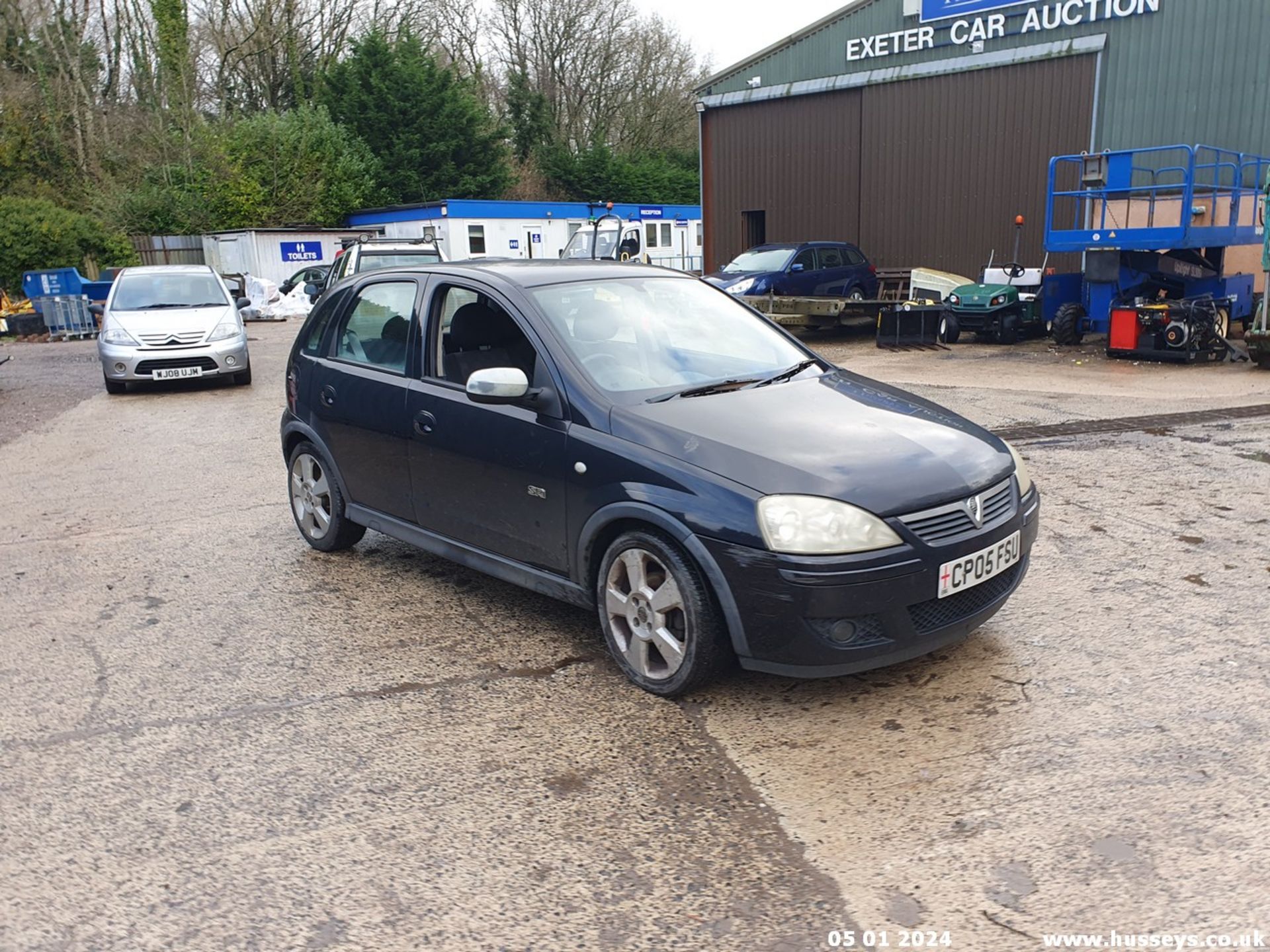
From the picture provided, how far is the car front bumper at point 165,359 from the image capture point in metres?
13.1

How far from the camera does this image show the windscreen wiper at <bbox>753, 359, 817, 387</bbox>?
15.1 feet

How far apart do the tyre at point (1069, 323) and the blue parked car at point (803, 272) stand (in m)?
3.98

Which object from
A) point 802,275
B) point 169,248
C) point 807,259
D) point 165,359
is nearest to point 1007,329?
point 802,275

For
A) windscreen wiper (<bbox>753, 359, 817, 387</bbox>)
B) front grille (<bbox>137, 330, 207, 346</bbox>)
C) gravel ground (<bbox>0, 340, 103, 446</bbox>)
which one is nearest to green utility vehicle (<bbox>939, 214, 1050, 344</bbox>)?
front grille (<bbox>137, 330, 207, 346</bbox>)

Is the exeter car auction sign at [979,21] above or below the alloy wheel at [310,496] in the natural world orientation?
above

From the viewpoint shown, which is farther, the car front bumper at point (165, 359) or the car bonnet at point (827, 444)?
the car front bumper at point (165, 359)

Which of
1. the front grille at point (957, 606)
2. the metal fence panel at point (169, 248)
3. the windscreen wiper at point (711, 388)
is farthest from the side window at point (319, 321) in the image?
the metal fence panel at point (169, 248)

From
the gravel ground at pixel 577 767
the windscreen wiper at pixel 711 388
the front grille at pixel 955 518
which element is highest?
the windscreen wiper at pixel 711 388

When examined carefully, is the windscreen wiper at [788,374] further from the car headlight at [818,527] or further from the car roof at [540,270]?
the car headlight at [818,527]

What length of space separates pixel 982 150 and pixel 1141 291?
673 cm

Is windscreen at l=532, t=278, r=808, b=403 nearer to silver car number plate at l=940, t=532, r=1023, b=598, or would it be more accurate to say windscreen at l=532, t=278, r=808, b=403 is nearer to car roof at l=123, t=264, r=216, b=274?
silver car number plate at l=940, t=532, r=1023, b=598

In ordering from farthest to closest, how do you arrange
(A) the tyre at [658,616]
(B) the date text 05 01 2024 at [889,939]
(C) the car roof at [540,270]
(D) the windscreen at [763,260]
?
(D) the windscreen at [763,260] < (C) the car roof at [540,270] < (A) the tyre at [658,616] < (B) the date text 05 01 2024 at [889,939]

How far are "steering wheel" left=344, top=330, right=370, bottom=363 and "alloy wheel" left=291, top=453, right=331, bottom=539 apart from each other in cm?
72

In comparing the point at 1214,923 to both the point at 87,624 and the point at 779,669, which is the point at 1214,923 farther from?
the point at 87,624
